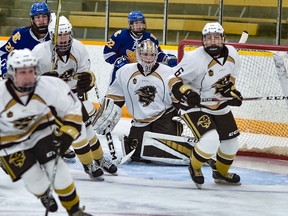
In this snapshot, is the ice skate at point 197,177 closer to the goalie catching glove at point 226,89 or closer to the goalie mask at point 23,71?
the goalie catching glove at point 226,89

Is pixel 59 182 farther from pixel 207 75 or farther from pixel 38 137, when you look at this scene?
pixel 207 75

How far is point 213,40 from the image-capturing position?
4.75 meters

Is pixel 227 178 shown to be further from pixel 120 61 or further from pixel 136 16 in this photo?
pixel 136 16

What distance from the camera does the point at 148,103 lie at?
223 inches

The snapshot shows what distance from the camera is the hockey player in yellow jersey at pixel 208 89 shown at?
4727 mm

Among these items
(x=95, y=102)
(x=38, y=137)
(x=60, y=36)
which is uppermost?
(x=60, y=36)

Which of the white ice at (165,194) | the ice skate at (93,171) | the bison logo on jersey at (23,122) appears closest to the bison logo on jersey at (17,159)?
the bison logo on jersey at (23,122)

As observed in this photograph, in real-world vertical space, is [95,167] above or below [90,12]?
below

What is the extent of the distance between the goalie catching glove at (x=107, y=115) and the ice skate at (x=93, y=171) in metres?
0.68

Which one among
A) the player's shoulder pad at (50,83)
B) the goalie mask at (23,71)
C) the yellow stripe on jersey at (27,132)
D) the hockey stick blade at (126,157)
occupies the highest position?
the goalie mask at (23,71)

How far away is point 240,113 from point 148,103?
1240 mm

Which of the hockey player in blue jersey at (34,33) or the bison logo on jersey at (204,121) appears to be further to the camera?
the hockey player in blue jersey at (34,33)

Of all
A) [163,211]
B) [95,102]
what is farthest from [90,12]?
[163,211]

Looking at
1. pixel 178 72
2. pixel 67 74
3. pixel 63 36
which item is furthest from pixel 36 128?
pixel 67 74
